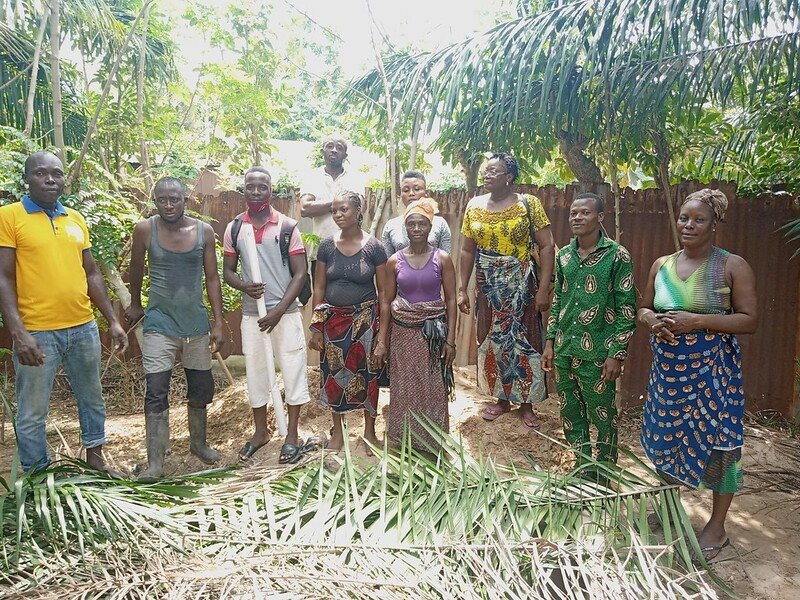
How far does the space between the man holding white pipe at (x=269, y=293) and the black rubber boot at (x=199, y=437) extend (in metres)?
0.20

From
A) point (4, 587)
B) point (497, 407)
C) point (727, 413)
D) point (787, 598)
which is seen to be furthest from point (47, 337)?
point (787, 598)

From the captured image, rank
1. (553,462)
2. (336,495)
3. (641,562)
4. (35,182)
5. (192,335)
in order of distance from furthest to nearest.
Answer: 1. (553,462)
2. (192,335)
3. (35,182)
4. (336,495)
5. (641,562)

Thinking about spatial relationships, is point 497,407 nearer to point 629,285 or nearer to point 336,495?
point 629,285

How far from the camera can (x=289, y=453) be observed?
385 cm

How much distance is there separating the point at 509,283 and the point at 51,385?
2.68 metres

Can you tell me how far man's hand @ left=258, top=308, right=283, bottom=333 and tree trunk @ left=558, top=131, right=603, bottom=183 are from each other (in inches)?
116

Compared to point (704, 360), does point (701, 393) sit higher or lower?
lower

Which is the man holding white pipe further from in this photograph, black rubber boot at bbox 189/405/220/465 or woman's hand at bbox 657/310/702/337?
woman's hand at bbox 657/310/702/337

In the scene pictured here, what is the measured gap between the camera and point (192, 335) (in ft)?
Answer: 12.5

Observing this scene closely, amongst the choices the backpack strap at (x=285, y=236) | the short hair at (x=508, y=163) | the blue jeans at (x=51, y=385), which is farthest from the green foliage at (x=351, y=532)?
the short hair at (x=508, y=163)

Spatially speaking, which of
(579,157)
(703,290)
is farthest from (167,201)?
(579,157)

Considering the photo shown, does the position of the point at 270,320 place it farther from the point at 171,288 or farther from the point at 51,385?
the point at 51,385

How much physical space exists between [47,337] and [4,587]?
63.9 inches

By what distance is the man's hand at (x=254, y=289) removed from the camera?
3.86 metres
